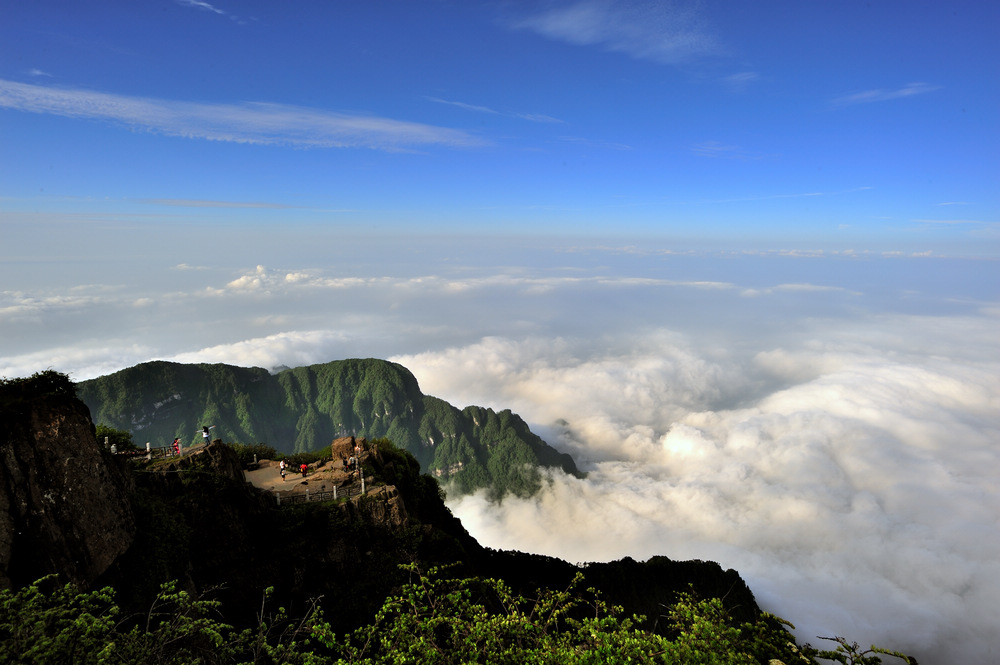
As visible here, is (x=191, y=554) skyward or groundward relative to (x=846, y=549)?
skyward

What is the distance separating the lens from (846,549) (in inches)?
4419

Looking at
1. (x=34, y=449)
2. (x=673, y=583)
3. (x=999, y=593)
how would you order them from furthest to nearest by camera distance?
(x=999, y=593), (x=673, y=583), (x=34, y=449)

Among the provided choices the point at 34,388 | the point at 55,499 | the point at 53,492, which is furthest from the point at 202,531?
the point at 34,388

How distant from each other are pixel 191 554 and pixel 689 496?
473 ft

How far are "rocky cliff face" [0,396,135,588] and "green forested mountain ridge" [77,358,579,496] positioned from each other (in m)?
110

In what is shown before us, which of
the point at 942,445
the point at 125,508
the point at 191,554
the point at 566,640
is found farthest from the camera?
the point at 942,445

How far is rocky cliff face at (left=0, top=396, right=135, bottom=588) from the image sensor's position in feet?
48.2

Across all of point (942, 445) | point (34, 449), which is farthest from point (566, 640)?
point (942, 445)

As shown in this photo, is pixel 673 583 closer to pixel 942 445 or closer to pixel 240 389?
pixel 240 389

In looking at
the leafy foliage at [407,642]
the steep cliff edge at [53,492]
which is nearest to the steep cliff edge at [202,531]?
the steep cliff edge at [53,492]

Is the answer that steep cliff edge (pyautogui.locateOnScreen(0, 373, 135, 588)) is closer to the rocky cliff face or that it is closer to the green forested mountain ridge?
the rocky cliff face

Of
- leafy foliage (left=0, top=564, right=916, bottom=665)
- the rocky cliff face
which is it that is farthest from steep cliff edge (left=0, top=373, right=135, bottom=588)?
leafy foliage (left=0, top=564, right=916, bottom=665)

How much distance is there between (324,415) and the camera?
146 metres

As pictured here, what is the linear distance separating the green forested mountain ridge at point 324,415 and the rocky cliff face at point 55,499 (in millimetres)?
109643
